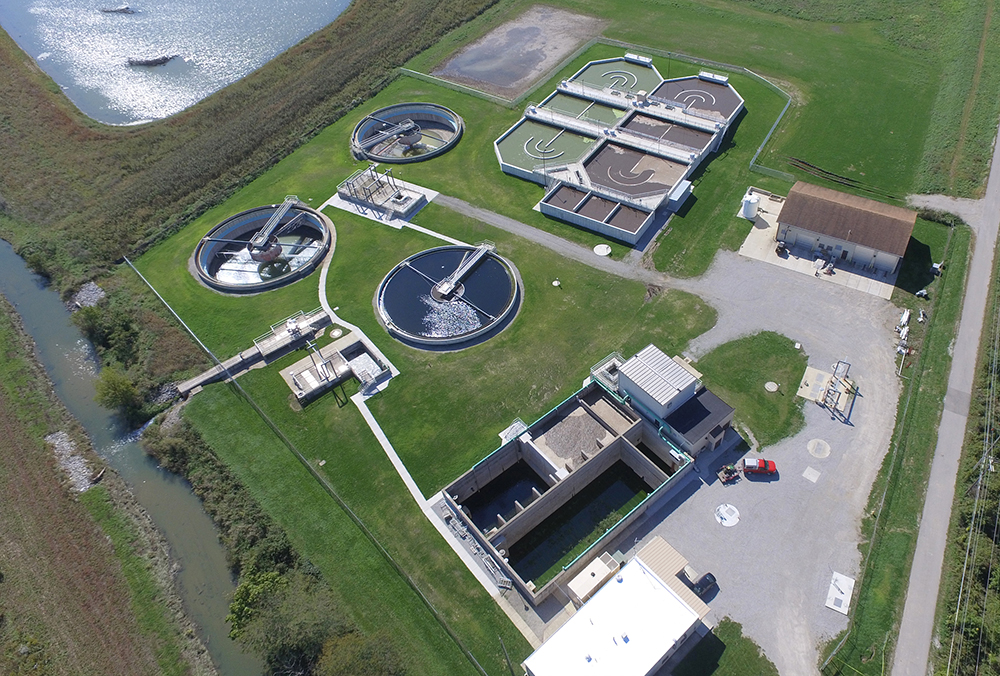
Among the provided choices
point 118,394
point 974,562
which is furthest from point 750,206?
point 118,394

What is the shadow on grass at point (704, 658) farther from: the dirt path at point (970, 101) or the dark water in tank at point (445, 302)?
the dirt path at point (970, 101)

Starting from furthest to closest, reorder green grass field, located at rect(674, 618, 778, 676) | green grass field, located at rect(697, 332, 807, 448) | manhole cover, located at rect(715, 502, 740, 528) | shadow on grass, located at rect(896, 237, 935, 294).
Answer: shadow on grass, located at rect(896, 237, 935, 294) < green grass field, located at rect(697, 332, 807, 448) < manhole cover, located at rect(715, 502, 740, 528) < green grass field, located at rect(674, 618, 778, 676)

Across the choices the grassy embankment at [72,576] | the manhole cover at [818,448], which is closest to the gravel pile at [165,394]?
the grassy embankment at [72,576]

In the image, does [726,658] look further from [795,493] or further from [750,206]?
[750,206]

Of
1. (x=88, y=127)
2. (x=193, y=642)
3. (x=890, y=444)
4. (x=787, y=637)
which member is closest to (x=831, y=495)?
(x=890, y=444)

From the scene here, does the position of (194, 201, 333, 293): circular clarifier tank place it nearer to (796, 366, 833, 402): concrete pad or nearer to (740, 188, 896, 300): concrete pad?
(740, 188, 896, 300): concrete pad

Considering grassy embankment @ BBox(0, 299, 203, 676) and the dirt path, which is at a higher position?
the dirt path

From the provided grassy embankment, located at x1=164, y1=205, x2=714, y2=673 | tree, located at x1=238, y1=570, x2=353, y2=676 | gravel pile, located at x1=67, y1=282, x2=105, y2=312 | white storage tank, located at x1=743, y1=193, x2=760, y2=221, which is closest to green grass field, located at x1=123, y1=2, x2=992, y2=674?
grassy embankment, located at x1=164, y1=205, x2=714, y2=673
